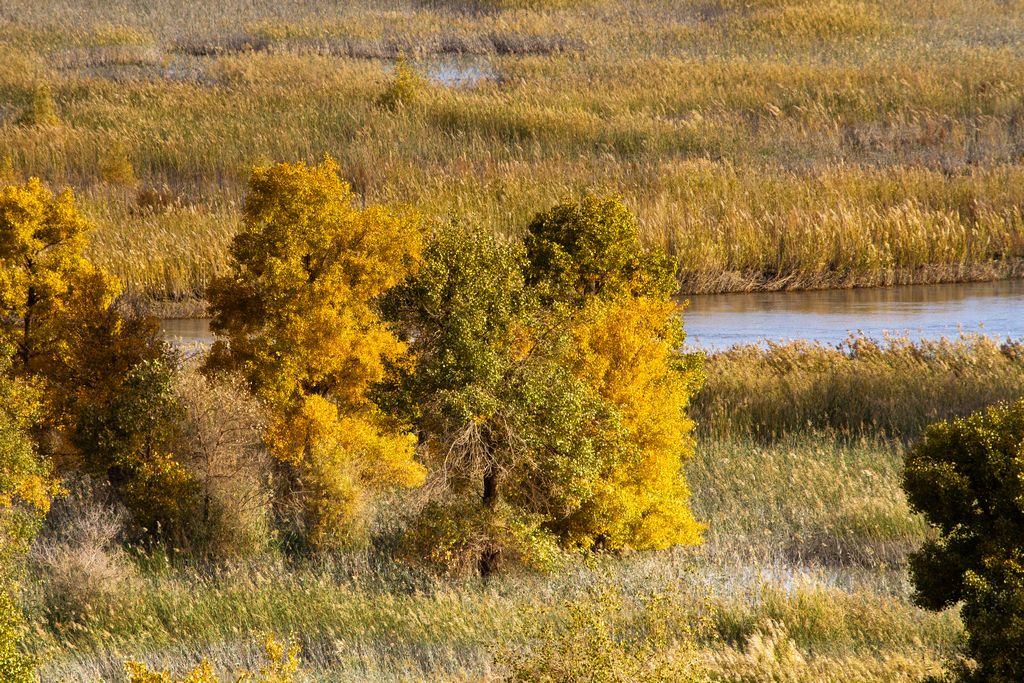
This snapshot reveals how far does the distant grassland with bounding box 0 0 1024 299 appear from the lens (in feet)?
Result: 109

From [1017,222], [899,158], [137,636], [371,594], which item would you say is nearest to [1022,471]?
[371,594]

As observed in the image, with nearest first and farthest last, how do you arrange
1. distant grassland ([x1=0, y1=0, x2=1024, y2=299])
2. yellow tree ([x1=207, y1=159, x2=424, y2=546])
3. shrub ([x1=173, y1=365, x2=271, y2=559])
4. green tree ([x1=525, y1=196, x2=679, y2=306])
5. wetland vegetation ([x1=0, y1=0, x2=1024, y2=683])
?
1. wetland vegetation ([x1=0, y1=0, x2=1024, y2=683])
2. yellow tree ([x1=207, y1=159, x2=424, y2=546])
3. green tree ([x1=525, y1=196, x2=679, y2=306])
4. shrub ([x1=173, y1=365, x2=271, y2=559])
5. distant grassland ([x1=0, y1=0, x2=1024, y2=299])

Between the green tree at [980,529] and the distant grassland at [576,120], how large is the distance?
72.1 feet

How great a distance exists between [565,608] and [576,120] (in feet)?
108

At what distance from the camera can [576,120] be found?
45250 mm

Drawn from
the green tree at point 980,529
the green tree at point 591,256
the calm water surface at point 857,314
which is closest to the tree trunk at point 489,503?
the green tree at point 591,256

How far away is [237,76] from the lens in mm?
52938

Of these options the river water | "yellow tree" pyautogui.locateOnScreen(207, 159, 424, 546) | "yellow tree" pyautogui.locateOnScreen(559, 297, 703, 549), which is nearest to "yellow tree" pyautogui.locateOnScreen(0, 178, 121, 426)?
"yellow tree" pyautogui.locateOnScreen(207, 159, 424, 546)

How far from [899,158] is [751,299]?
15.2 metres

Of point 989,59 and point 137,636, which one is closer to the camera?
point 137,636

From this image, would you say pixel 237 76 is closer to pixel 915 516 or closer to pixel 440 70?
pixel 440 70

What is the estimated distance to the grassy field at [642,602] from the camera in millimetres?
12227

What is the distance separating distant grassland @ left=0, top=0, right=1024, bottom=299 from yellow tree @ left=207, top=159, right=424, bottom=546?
603 inches

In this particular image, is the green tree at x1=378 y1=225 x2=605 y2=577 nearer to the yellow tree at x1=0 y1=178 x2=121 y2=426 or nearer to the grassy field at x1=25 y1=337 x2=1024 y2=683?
the grassy field at x1=25 y1=337 x2=1024 y2=683
